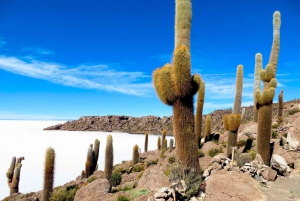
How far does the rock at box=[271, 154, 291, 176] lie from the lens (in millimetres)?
12625

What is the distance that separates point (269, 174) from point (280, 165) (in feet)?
4.35

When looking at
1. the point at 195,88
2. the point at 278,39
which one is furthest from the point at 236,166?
the point at 278,39

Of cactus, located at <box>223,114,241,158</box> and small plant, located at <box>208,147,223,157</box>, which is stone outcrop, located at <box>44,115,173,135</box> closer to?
small plant, located at <box>208,147,223,157</box>

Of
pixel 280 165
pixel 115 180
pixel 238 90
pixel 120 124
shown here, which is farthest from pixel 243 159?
pixel 120 124

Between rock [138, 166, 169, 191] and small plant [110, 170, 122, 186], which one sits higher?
rock [138, 166, 169, 191]

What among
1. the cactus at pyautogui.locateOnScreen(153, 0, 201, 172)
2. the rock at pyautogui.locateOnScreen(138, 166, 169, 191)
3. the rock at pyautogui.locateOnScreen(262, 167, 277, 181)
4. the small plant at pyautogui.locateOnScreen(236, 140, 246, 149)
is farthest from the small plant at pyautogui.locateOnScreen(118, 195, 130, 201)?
the small plant at pyautogui.locateOnScreen(236, 140, 246, 149)

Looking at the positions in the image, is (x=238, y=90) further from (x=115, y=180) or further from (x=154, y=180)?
(x=154, y=180)

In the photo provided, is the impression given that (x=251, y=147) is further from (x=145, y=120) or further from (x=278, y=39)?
(x=145, y=120)

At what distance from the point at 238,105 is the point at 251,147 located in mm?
3961

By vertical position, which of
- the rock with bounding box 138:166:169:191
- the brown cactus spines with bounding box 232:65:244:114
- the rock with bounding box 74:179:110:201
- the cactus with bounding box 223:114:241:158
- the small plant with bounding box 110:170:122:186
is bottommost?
the small plant with bounding box 110:170:122:186

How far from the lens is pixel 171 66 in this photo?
368 inches

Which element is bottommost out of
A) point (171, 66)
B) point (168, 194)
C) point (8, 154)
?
point (8, 154)

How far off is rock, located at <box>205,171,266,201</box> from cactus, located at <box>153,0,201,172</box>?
36.6 inches

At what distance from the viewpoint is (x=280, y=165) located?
12.7 m
